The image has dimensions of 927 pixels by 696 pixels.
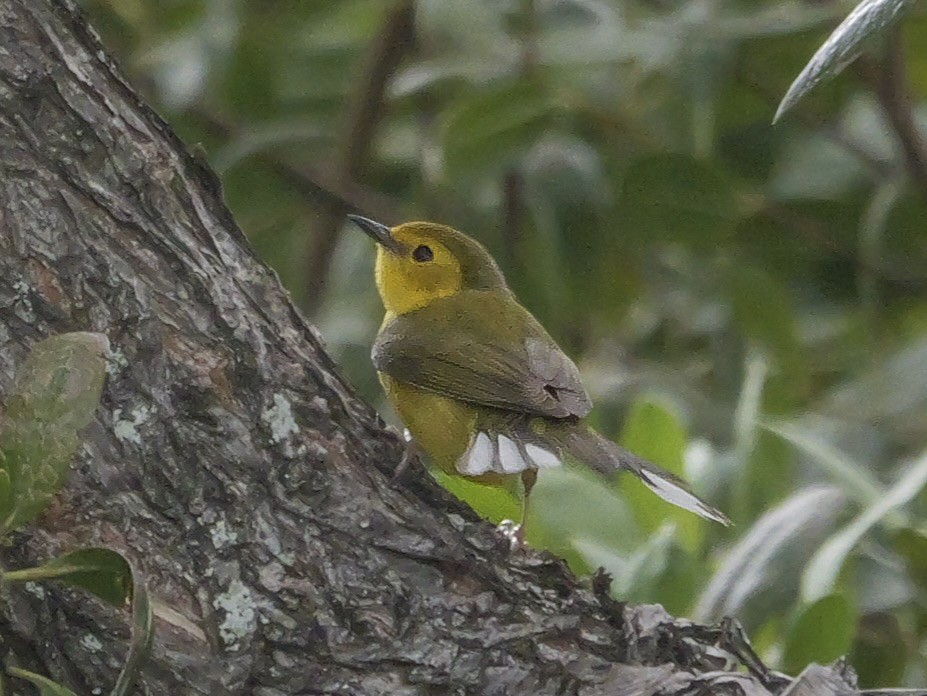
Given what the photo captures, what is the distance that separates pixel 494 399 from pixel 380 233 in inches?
29.4

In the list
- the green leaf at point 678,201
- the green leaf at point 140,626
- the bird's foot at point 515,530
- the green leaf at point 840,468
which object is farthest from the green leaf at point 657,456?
the green leaf at point 140,626

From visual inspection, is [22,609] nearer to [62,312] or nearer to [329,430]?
[62,312]

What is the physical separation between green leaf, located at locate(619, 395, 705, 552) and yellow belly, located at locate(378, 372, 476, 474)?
0.29m

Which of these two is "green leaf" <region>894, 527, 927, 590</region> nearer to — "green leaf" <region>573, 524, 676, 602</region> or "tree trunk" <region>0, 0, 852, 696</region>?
"green leaf" <region>573, 524, 676, 602</region>

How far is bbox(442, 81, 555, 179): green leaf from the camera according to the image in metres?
2.71

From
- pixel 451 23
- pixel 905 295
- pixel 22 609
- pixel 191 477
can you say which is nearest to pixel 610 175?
pixel 451 23

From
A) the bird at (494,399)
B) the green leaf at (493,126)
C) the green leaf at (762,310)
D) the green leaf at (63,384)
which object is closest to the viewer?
the green leaf at (63,384)

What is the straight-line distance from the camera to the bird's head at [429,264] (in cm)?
286

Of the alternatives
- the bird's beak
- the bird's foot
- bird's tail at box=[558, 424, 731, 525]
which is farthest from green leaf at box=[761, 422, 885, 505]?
the bird's beak

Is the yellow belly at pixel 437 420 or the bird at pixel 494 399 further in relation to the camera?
the yellow belly at pixel 437 420

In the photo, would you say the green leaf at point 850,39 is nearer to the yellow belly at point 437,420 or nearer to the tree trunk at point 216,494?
the tree trunk at point 216,494

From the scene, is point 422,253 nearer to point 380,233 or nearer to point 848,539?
point 380,233

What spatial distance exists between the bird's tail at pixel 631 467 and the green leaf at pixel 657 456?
0.09 m

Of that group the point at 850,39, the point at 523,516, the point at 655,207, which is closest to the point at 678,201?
the point at 655,207
